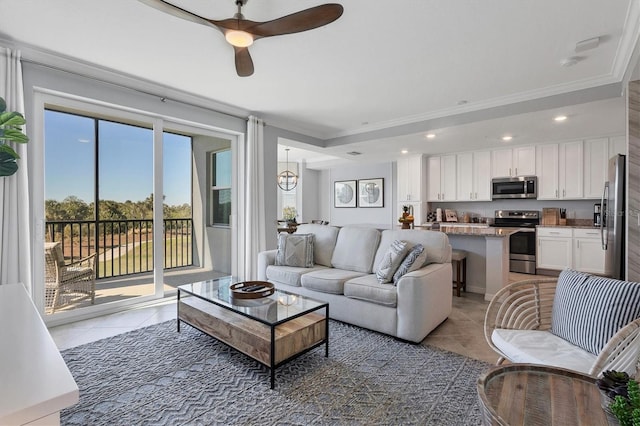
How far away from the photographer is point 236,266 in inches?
184

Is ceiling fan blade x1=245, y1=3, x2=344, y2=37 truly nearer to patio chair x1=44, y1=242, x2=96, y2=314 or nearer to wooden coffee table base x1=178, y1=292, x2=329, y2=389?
wooden coffee table base x1=178, y1=292, x2=329, y2=389

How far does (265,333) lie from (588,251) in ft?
18.1

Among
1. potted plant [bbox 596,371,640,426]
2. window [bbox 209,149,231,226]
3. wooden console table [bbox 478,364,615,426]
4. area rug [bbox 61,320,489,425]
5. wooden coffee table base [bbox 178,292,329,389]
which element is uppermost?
window [bbox 209,149,231,226]

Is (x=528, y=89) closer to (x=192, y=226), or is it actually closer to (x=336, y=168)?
(x=192, y=226)

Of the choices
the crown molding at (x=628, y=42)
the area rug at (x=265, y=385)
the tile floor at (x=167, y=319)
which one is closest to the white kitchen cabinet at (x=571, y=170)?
the crown molding at (x=628, y=42)

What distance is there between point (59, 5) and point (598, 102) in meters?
4.98

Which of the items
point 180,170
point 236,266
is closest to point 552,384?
point 236,266

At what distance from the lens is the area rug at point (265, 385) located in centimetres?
177

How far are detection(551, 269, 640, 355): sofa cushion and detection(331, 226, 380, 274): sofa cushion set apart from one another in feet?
5.90

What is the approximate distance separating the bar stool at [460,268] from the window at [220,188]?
10.7ft

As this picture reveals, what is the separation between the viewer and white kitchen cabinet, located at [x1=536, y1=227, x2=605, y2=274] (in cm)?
501

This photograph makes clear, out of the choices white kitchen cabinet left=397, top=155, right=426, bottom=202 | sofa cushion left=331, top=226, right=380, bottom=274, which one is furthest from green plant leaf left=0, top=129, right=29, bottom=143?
white kitchen cabinet left=397, top=155, right=426, bottom=202

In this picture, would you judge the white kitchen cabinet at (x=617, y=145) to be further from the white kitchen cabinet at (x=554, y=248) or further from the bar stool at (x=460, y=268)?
the bar stool at (x=460, y=268)

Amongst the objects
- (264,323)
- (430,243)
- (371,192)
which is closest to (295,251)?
(430,243)
